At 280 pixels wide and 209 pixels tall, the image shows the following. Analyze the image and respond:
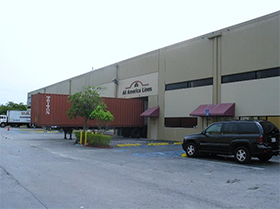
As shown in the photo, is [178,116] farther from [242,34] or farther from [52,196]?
[52,196]

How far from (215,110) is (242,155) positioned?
9156 millimetres

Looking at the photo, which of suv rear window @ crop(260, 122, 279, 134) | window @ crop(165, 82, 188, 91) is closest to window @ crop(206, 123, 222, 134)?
suv rear window @ crop(260, 122, 279, 134)

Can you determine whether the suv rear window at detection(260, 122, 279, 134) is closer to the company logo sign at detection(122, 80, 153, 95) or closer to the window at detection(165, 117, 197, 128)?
the window at detection(165, 117, 197, 128)

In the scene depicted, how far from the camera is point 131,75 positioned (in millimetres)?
31594

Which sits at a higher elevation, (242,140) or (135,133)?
(242,140)

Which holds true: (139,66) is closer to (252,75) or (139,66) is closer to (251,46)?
(251,46)

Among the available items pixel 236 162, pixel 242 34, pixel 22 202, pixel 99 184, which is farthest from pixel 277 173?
pixel 242 34

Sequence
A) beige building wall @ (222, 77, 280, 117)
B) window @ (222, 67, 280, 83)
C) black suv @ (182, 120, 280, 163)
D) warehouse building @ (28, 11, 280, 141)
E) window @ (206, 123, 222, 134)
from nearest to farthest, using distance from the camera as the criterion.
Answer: black suv @ (182, 120, 280, 163)
window @ (206, 123, 222, 134)
beige building wall @ (222, 77, 280, 117)
window @ (222, 67, 280, 83)
warehouse building @ (28, 11, 280, 141)

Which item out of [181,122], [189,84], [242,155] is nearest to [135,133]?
[181,122]

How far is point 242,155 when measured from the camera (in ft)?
39.3

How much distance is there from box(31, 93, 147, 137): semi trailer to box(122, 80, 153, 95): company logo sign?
1207 millimetres

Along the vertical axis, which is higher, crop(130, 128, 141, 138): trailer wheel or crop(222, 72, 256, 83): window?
crop(222, 72, 256, 83): window

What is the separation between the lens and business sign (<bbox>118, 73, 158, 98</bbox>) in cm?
2845

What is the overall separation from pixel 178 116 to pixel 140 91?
642 cm
